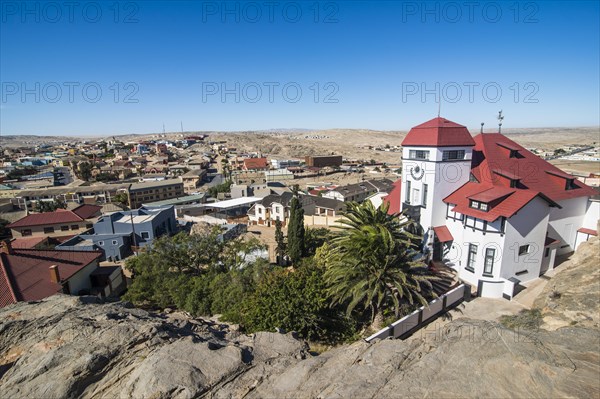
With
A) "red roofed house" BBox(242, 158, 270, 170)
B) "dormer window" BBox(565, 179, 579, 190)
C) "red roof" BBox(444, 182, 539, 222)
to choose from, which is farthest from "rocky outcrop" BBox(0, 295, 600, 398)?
"red roofed house" BBox(242, 158, 270, 170)

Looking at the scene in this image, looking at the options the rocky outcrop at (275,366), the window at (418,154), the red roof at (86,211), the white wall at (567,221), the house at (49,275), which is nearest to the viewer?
the rocky outcrop at (275,366)

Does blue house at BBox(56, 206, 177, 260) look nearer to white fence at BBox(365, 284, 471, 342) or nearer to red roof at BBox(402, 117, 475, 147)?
white fence at BBox(365, 284, 471, 342)

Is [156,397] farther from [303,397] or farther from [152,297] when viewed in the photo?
[152,297]

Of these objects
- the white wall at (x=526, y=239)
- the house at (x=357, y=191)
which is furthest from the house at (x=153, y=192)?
the white wall at (x=526, y=239)

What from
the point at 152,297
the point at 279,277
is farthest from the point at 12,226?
the point at 279,277

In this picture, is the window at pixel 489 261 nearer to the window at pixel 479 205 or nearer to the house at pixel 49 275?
the window at pixel 479 205

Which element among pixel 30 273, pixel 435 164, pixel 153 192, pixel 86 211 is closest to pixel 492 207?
pixel 435 164
